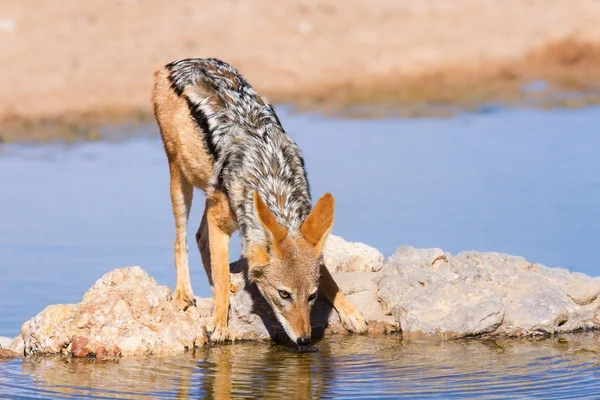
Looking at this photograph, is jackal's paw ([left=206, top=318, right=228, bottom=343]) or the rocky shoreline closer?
the rocky shoreline

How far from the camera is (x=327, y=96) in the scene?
21391 millimetres

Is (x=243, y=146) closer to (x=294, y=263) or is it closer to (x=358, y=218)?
(x=294, y=263)

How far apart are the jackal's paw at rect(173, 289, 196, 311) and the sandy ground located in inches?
413

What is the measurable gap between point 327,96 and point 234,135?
40.2ft

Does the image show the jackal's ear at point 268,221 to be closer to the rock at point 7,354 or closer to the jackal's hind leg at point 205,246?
the jackal's hind leg at point 205,246

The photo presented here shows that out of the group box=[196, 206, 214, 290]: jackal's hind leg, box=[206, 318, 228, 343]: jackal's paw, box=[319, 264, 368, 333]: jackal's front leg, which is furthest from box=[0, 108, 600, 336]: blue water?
box=[319, 264, 368, 333]: jackal's front leg

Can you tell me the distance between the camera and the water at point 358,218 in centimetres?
787

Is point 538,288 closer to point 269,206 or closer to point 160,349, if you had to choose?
point 269,206

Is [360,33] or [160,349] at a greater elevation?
[360,33]

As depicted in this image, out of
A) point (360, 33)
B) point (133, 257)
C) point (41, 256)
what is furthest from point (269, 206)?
point (360, 33)

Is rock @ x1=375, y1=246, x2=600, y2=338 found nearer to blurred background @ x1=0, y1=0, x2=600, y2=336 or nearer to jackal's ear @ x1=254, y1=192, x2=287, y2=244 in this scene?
jackal's ear @ x1=254, y1=192, x2=287, y2=244

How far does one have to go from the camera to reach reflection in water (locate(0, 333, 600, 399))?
7.46m

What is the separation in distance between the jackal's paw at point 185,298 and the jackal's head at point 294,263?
1166 millimetres

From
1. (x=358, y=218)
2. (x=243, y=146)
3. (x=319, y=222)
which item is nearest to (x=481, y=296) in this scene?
(x=319, y=222)
